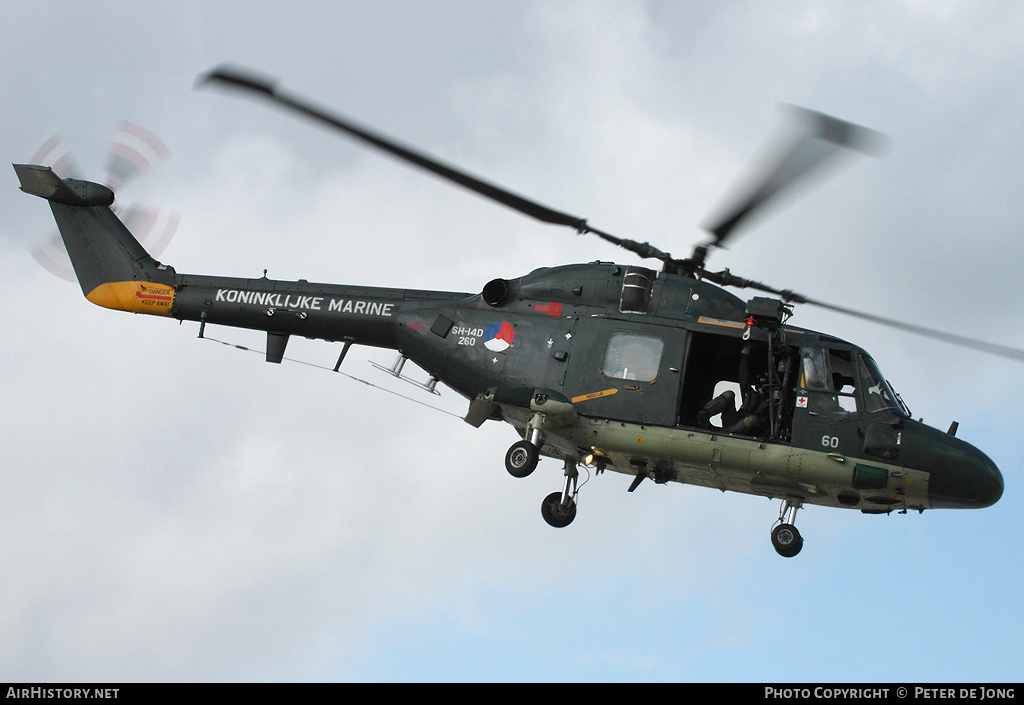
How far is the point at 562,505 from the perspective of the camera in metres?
19.4

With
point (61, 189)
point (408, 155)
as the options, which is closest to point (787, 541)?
point (408, 155)

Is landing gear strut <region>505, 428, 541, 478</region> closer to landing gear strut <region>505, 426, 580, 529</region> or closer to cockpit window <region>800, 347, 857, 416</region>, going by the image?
landing gear strut <region>505, 426, 580, 529</region>

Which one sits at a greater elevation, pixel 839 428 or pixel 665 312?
pixel 665 312

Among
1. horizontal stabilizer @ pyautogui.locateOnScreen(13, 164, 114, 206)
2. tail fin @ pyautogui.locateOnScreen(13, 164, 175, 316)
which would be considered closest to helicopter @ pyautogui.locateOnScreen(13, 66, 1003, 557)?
tail fin @ pyautogui.locateOnScreen(13, 164, 175, 316)

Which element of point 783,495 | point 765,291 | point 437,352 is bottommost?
point 783,495

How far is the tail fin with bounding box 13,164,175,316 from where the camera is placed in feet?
72.5

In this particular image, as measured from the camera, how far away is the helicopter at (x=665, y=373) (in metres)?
17.4

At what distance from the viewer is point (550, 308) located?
19.4 meters

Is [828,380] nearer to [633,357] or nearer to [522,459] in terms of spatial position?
[633,357]

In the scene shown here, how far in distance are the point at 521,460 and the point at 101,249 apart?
10596 mm
